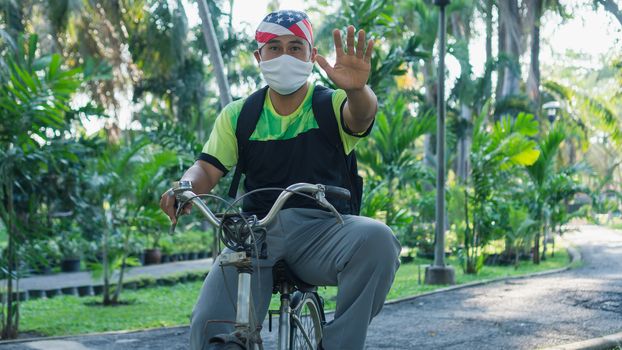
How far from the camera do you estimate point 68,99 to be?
24.3ft

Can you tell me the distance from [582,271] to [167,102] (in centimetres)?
1330

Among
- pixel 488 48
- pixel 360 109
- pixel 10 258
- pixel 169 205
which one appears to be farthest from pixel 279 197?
pixel 488 48

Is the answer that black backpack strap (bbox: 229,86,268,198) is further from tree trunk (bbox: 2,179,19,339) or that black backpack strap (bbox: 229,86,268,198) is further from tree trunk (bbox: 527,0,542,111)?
tree trunk (bbox: 527,0,542,111)

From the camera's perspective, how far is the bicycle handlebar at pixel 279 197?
8.68ft

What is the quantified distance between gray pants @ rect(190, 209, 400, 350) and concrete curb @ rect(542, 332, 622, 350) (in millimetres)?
3003

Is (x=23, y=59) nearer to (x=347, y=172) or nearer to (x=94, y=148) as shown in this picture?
(x=94, y=148)

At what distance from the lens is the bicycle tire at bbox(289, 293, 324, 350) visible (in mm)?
3107

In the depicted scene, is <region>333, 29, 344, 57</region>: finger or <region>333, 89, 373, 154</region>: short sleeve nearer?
<region>333, 29, 344, 57</region>: finger

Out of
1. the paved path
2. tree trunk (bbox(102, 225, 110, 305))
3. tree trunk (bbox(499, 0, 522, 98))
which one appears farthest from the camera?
tree trunk (bbox(499, 0, 522, 98))

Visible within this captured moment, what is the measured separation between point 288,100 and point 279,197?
81 cm

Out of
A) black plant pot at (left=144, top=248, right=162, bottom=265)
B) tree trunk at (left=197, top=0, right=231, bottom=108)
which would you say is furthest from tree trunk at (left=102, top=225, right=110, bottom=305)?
black plant pot at (left=144, top=248, right=162, bottom=265)

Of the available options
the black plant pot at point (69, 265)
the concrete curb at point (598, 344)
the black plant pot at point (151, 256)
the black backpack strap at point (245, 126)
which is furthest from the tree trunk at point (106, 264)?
the black plant pot at point (151, 256)

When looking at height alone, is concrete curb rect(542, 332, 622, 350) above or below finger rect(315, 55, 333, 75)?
below

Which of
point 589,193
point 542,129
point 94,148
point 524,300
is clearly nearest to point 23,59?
point 94,148
